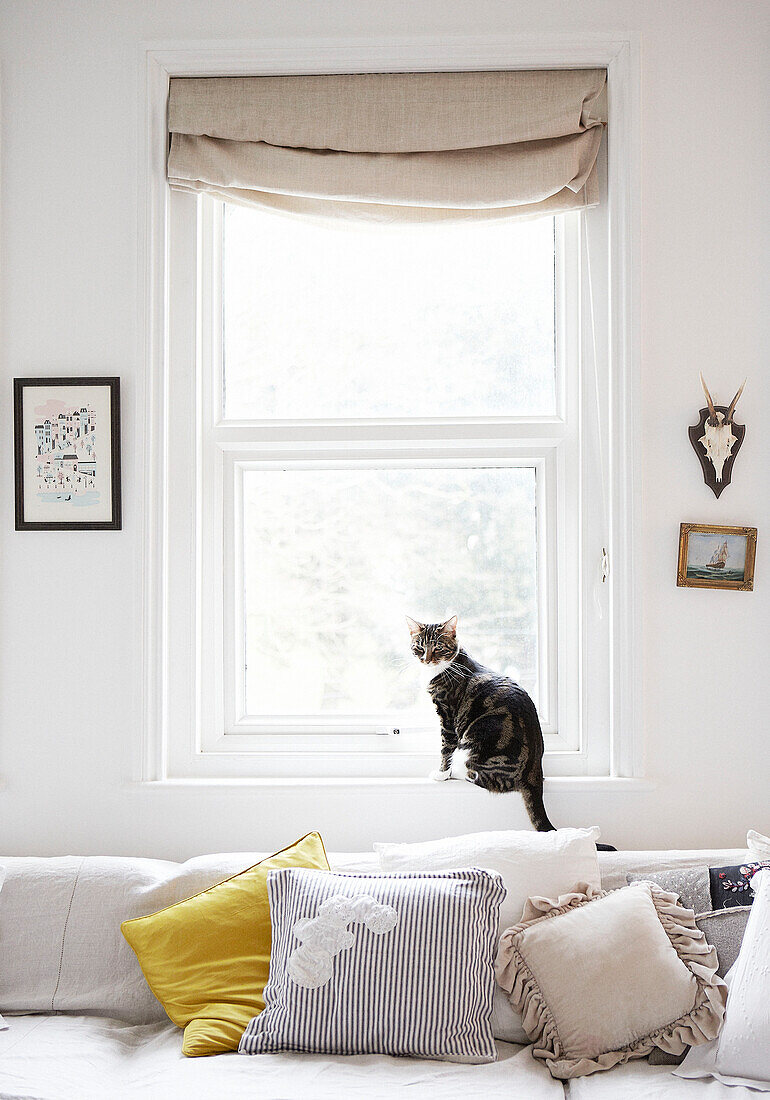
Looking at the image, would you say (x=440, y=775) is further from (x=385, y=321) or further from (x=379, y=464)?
(x=385, y=321)

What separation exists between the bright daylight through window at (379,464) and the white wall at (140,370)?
0.28m

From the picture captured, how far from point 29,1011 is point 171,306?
5.55 feet

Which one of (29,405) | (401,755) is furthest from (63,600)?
(401,755)

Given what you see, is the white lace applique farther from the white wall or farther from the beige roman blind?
the beige roman blind

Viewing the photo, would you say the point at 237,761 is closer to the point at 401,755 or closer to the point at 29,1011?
the point at 401,755

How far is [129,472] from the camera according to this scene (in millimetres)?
2281

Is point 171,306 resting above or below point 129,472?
above

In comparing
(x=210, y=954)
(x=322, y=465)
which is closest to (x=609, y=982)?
(x=210, y=954)

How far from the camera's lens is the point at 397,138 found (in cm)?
225

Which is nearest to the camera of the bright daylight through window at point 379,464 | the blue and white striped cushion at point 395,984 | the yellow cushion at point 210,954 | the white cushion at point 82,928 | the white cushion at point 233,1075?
the white cushion at point 233,1075

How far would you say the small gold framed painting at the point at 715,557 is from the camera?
87.1 inches

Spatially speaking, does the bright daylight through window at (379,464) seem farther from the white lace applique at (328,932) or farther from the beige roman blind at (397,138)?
the white lace applique at (328,932)

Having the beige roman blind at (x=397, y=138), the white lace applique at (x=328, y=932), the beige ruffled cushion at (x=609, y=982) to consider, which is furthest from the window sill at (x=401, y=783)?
the beige roman blind at (x=397, y=138)

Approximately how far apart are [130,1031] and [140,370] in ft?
5.00
